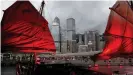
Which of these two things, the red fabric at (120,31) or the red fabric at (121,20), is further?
the red fabric at (121,20)

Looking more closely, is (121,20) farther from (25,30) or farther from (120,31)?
(25,30)

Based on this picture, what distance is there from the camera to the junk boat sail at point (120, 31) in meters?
39.8

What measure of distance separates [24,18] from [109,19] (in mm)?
10682

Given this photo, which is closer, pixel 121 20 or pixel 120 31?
pixel 120 31

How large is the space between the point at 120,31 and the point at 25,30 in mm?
11651

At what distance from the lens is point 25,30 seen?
139 feet

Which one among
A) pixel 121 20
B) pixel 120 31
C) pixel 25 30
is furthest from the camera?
pixel 25 30

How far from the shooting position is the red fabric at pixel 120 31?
1567 inches

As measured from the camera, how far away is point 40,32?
4334 centimetres

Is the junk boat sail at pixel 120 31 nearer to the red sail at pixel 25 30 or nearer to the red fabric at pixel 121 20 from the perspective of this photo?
the red fabric at pixel 121 20

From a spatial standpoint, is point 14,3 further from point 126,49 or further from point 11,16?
point 126,49

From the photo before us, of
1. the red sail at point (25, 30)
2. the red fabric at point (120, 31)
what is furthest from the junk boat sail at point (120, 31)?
the red sail at point (25, 30)

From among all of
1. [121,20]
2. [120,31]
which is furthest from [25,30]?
[121,20]

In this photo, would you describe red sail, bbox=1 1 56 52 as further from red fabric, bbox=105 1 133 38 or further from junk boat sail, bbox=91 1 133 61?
red fabric, bbox=105 1 133 38
